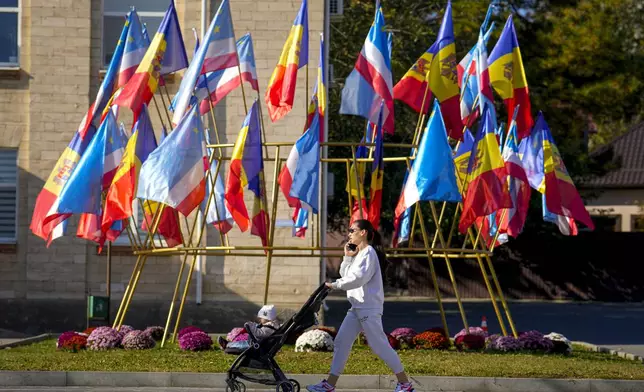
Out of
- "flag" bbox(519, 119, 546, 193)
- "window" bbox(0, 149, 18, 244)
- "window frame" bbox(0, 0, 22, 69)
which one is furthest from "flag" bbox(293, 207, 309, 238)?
"window frame" bbox(0, 0, 22, 69)

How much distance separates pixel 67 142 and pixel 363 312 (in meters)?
13.0

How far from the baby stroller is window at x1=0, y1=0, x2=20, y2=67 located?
13743 millimetres

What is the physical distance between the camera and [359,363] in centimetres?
1570

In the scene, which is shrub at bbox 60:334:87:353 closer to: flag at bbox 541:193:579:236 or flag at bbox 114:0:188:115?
flag at bbox 114:0:188:115

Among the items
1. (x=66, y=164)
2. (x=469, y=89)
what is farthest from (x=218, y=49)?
(x=469, y=89)

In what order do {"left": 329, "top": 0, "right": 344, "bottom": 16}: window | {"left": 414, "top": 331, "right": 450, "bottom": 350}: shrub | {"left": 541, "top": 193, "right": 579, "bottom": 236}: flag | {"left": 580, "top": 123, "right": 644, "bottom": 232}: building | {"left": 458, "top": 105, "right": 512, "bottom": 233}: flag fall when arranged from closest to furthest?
{"left": 458, "top": 105, "right": 512, "bottom": 233}: flag
{"left": 414, "top": 331, "right": 450, "bottom": 350}: shrub
{"left": 541, "top": 193, "right": 579, "bottom": 236}: flag
{"left": 329, "top": 0, "right": 344, "bottom": 16}: window
{"left": 580, "top": 123, "right": 644, "bottom": 232}: building

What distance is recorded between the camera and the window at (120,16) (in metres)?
24.4

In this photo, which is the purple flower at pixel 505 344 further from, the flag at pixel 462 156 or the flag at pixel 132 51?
the flag at pixel 132 51

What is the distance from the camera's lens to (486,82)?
18797mm

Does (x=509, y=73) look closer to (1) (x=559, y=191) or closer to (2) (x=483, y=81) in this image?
(2) (x=483, y=81)

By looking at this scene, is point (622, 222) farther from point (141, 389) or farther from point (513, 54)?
point (141, 389)

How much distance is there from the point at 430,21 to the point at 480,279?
9.87m

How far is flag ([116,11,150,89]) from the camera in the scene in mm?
19031

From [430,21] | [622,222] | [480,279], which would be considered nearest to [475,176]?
[430,21]
